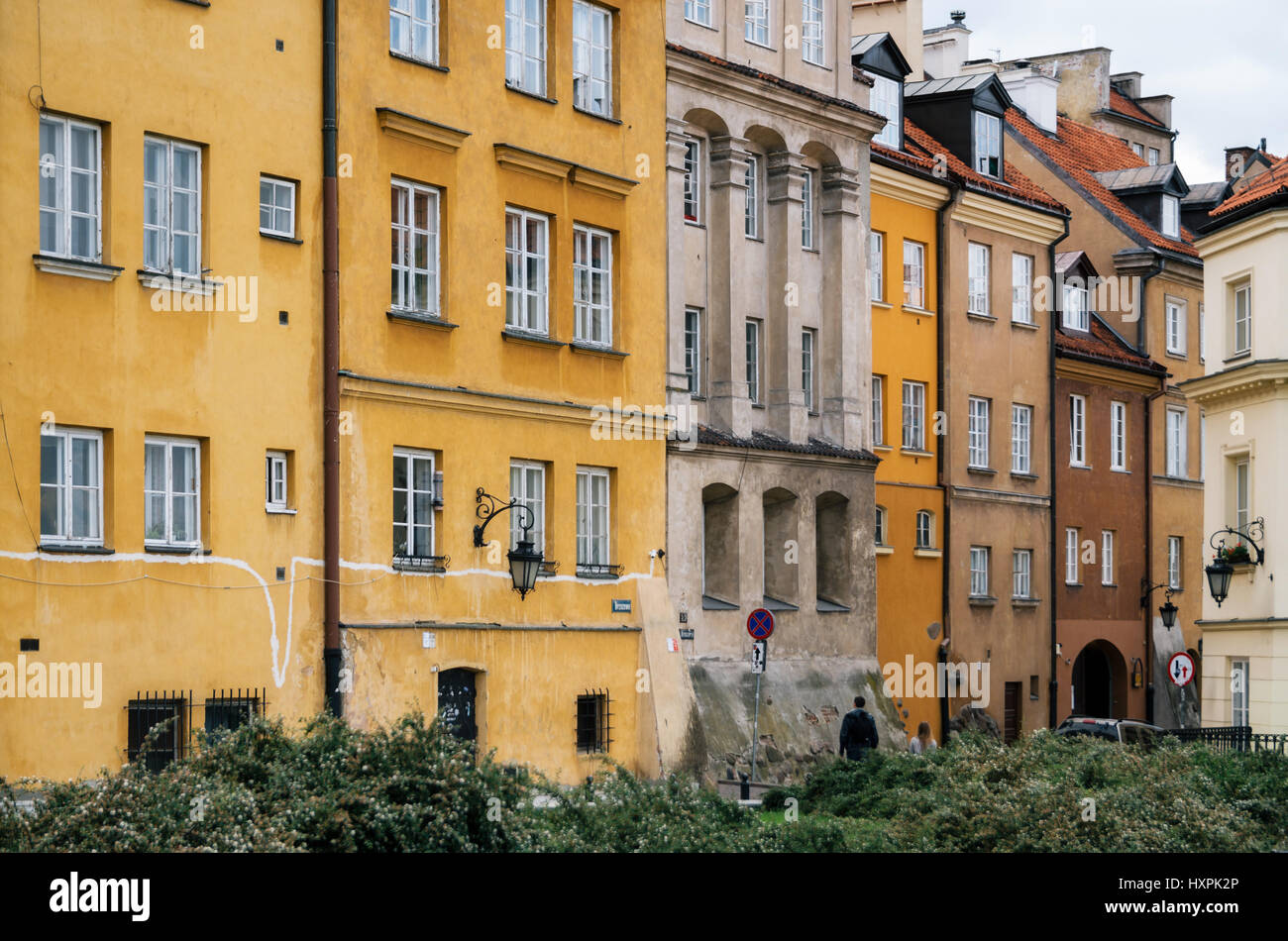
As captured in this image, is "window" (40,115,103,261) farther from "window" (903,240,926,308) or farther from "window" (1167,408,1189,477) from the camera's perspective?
"window" (1167,408,1189,477)

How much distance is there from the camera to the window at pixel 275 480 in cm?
2397

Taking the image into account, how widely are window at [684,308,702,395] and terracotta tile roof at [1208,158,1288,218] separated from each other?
11.0 m

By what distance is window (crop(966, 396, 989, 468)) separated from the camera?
42906 millimetres

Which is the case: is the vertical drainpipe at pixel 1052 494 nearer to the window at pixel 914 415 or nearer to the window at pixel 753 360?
the window at pixel 914 415

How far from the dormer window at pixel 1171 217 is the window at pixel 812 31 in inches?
823

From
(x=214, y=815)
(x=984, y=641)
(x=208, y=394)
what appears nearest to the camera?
(x=214, y=815)

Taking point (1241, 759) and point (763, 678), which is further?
point (763, 678)

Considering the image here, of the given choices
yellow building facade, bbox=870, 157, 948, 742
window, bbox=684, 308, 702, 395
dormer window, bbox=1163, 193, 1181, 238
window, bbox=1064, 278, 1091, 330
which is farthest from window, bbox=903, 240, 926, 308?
dormer window, bbox=1163, 193, 1181, 238

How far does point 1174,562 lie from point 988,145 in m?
13.1

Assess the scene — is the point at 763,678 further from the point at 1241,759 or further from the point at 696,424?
the point at 1241,759

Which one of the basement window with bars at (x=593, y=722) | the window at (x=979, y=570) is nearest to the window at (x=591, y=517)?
the basement window with bars at (x=593, y=722)

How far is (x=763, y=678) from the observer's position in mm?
33281
